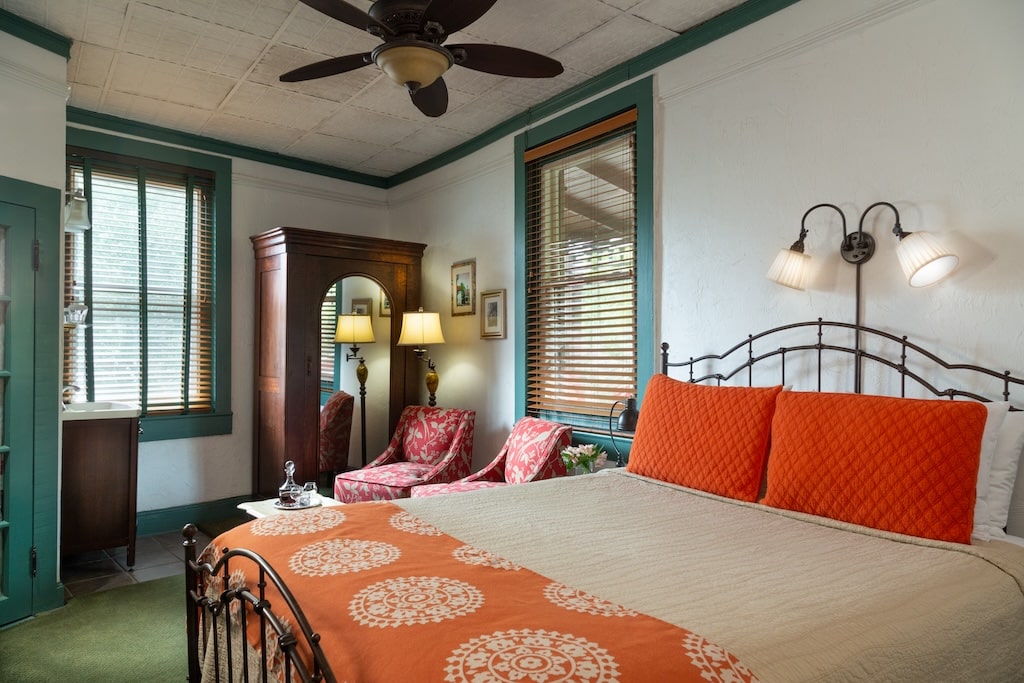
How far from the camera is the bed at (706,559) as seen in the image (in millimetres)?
1171

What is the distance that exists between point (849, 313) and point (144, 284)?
13.4 feet

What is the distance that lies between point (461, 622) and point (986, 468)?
157 cm

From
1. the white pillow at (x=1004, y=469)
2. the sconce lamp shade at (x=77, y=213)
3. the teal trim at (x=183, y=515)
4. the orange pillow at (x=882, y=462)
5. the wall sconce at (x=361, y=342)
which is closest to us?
the orange pillow at (x=882, y=462)

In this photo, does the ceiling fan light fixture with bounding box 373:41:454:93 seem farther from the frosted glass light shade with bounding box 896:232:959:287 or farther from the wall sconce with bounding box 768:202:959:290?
the frosted glass light shade with bounding box 896:232:959:287

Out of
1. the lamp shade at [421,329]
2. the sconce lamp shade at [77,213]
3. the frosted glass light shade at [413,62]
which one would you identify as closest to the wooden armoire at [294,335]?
the lamp shade at [421,329]

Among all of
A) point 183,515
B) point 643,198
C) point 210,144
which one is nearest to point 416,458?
point 183,515

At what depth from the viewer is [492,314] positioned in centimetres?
439

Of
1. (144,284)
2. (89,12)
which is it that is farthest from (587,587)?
(144,284)

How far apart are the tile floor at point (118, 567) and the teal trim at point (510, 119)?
2.60 m

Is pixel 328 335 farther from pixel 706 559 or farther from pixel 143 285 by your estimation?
pixel 706 559

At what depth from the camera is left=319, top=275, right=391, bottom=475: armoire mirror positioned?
460 centimetres

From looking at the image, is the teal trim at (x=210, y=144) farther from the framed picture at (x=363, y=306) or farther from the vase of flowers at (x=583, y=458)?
the vase of flowers at (x=583, y=458)

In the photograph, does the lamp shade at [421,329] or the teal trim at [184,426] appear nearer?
the teal trim at [184,426]

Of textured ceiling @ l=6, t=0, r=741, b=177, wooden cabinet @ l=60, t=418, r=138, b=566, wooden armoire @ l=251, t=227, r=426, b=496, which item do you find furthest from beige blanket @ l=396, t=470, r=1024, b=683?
wooden armoire @ l=251, t=227, r=426, b=496
